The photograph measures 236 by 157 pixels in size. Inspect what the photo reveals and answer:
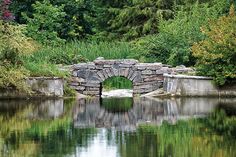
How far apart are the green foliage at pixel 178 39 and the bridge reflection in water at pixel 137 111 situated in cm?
291

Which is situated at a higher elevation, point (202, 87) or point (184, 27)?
point (184, 27)

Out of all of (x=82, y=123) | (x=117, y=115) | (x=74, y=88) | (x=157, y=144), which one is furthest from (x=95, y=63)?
(x=157, y=144)

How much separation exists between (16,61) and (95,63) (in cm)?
304

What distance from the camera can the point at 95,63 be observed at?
30891 millimetres

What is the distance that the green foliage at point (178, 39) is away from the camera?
32000 millimetres

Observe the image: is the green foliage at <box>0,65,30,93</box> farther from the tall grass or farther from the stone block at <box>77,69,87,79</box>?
the stone block at <box>77,69,87,79</box>

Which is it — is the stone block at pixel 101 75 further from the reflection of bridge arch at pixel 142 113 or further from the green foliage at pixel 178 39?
the green foliage at pixel 178 39

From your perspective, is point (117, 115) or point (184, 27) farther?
point (184, 27)

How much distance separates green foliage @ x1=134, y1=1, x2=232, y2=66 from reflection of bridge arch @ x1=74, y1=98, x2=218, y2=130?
10.4 ft

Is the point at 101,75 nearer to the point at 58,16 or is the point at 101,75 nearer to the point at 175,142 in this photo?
the point at 58,16

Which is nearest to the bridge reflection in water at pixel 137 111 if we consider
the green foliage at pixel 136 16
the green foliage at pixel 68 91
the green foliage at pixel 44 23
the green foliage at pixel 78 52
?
the green foliage at pixel 68 91

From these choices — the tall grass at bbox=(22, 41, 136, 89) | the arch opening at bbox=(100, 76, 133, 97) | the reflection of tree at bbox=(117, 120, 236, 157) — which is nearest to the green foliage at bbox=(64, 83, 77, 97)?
the tall grass at bbox=(22, 41, 136, 89)

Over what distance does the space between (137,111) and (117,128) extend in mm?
3850

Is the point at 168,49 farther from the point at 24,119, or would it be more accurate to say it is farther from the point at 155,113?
the point at 24,119
